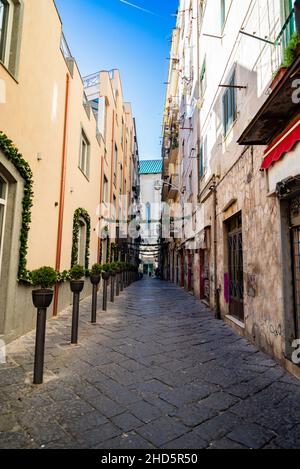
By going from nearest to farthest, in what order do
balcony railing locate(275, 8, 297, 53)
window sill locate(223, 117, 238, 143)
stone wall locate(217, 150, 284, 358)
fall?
1. balcony railing locate(275, 8, 297, 53)
2. stone wall locate(217, 150, 284, 358)
3. window sill locate(223, 117, 238, 143)

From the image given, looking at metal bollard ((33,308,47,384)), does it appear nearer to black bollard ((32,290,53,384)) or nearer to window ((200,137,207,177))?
black bollard ((32,290,53,384))

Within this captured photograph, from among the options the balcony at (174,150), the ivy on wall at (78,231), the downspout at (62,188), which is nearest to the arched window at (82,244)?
the ivy on wall at (78,231)

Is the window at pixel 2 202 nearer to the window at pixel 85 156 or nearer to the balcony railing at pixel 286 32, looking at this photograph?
the balcony railing at pixel 286 32

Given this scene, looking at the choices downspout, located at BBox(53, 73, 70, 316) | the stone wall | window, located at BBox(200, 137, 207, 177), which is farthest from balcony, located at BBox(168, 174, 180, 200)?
the stone wall

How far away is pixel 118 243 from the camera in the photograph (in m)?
18.6

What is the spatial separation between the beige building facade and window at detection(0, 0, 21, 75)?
0.02 metres

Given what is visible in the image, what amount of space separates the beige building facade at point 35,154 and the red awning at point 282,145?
13.1ft

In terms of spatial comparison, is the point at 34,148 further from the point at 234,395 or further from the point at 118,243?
the point at 118,243

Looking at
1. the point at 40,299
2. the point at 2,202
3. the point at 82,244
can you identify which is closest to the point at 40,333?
the point at 40,299

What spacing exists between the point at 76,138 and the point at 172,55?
19.9 m

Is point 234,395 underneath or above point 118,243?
underneath

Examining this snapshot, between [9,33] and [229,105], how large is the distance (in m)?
4.96

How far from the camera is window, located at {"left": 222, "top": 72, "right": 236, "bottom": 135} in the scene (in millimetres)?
6676
